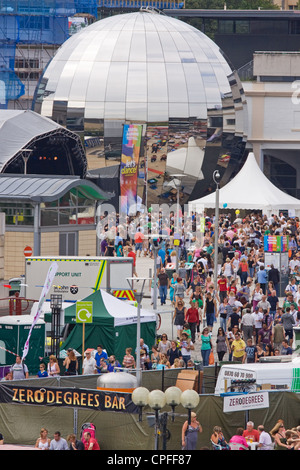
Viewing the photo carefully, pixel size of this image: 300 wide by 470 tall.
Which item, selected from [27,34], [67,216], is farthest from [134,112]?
[67,216]

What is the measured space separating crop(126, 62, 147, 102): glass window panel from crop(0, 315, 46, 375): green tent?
34492mm

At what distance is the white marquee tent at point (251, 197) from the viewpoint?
51719 mm

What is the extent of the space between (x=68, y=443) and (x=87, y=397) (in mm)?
1094

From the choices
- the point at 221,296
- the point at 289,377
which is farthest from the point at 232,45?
the point at 289,377

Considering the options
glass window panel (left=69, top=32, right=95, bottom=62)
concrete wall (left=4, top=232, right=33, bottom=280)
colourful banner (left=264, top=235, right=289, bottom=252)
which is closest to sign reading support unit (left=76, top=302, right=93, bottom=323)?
colourful banner (left=264, top=235, right=289, bottom=252)

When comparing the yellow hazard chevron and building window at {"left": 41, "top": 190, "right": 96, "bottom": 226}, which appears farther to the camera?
building window at {"left": 41, "top": 190, "right": 96, "bottom": 226}

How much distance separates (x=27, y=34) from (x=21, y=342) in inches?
2061

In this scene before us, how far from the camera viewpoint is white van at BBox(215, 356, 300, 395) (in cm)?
2102

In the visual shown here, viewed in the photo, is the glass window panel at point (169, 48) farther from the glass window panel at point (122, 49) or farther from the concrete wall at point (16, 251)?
the concrete wall at point (16, 251)

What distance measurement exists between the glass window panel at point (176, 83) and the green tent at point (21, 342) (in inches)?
1367

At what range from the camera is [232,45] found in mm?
79875

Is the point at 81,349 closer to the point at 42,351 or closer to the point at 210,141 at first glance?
the point at 42,351

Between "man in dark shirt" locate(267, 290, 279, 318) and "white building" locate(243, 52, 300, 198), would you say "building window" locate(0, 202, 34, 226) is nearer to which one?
"man in dark shirt" locate(267, 290, 279, 318)

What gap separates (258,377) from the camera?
21.2m
